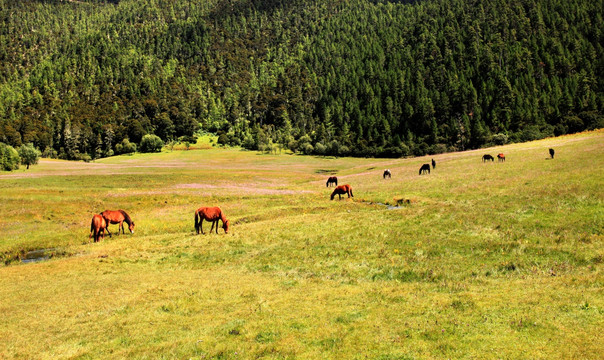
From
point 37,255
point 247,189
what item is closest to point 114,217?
point 37,255

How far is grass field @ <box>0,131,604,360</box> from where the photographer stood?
34.0ft

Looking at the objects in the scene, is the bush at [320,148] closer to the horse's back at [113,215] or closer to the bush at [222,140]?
the bush at [222,140]

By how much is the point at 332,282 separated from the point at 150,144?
181696 millimetres

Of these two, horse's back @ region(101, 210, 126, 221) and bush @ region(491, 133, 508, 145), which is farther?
bush @ region(491, 133, 508, 145)

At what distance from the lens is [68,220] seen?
36031mm

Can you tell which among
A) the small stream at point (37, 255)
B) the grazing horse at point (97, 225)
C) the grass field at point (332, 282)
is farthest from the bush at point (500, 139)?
the small stream at point (37, 255)

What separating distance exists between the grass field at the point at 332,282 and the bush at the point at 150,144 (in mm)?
149164

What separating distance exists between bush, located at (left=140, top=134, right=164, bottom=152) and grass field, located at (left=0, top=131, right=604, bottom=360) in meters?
149

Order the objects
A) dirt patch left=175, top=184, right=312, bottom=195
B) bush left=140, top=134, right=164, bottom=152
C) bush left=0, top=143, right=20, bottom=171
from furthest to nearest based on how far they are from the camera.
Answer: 1. bush left=140, top=134, right=164, bottom=152
2. bush left=0, top=143, right=20, bottom=171
3. dirt patch left=175, top=184, right=312, bottom=195

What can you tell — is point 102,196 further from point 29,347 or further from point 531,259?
point 531,259

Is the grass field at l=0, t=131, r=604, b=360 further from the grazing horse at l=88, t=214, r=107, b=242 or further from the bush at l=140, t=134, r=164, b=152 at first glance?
the bush at l=140, t=134, r=164, b=152

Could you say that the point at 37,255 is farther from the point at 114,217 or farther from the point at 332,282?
the point at 332,282

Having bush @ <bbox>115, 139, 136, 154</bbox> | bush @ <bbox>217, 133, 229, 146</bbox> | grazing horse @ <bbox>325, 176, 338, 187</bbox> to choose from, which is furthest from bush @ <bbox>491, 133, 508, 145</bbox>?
bush @ <bbox>115, 139, 136, 154</bbox>

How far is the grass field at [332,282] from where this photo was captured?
10352mm
